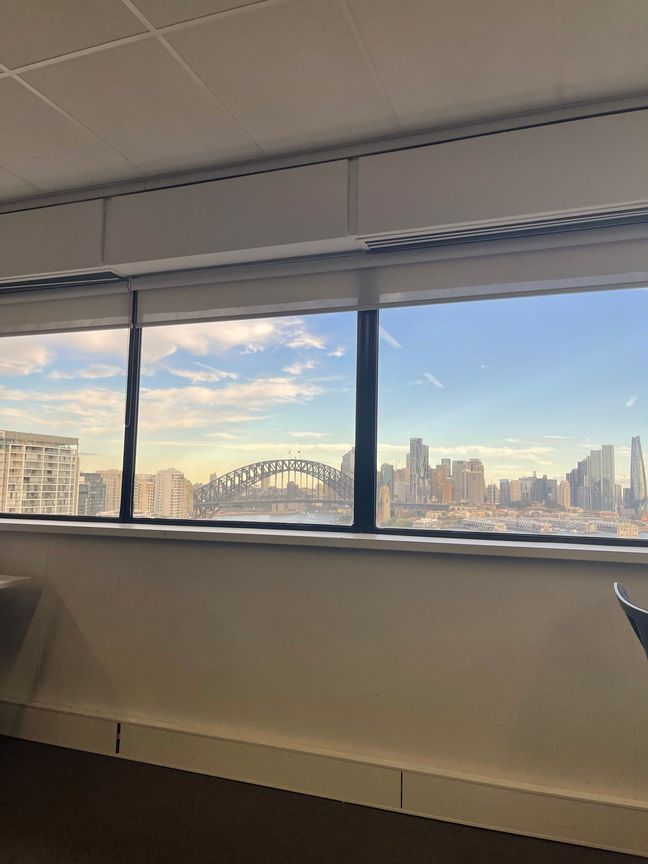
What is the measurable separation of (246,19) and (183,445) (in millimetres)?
1894

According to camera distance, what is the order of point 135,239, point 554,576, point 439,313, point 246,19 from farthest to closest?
point 135,239
point 439,313
point 554,576
point 246,19

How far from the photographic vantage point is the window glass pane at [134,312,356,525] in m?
2.82

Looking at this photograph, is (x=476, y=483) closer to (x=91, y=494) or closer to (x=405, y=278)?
(x=405, y=278)

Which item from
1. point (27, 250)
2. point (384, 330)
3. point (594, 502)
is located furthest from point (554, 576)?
point (27, 250)

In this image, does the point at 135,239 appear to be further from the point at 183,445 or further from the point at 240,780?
the point at 240,780

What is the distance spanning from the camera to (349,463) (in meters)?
2.77

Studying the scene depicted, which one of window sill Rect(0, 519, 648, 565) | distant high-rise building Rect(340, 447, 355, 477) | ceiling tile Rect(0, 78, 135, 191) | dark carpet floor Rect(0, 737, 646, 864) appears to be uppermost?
ceiling tile Rect(0, 78, 135, 191)

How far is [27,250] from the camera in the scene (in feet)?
10.3

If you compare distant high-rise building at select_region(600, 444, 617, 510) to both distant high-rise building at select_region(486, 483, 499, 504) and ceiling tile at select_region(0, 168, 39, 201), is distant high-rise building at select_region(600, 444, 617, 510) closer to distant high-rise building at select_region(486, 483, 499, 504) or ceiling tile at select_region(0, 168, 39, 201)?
distant high-rise building at select_region(486, 483, 499, 504)

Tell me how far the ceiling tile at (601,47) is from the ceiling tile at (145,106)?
128 cm

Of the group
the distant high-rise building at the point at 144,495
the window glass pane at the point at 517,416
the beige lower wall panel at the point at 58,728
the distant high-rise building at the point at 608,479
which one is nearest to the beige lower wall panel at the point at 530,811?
the window glass pane at the point at 517,416

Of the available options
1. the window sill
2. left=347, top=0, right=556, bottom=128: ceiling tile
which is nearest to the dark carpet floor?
the window sill

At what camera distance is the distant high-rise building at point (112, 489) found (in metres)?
3.16

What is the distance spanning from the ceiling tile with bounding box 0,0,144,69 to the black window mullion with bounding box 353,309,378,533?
1.45 meters
